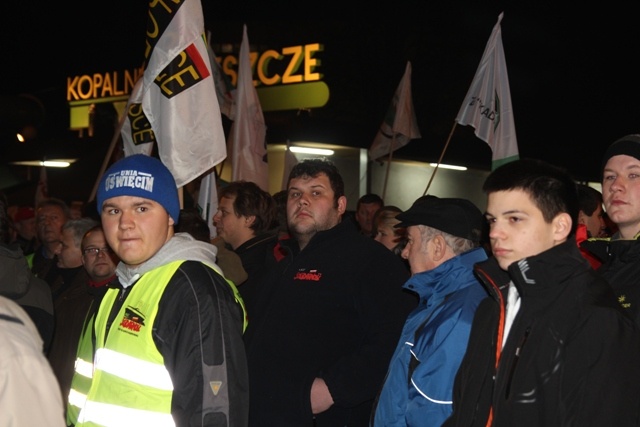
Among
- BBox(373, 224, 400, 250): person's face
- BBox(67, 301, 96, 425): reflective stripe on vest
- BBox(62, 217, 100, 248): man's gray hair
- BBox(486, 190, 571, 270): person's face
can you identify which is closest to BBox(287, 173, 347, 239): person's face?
BBox(67, 301, 96, 425): reflective stripe on vest

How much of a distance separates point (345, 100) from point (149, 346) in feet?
64.2

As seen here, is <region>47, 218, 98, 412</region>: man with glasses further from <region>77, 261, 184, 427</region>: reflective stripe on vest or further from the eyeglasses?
<region>77, 261, 184, 427</region>: reflective stripe on vest

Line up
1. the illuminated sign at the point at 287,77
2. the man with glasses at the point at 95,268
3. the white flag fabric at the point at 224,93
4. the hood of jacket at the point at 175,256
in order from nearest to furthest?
the hood of jacket at the point at 175,256
the man with glasses at the point at 95,268
the white flag fabric at the point at 224,93
the illuminated sign at the point at 287,77

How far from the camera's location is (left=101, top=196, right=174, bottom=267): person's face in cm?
361

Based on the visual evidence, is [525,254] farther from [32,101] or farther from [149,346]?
[32,101]

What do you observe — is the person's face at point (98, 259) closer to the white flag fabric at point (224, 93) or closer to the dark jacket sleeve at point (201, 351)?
the dark jacket sleeve at point (201, 351)

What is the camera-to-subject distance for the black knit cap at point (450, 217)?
4.17 m

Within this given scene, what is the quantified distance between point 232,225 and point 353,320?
209 cm

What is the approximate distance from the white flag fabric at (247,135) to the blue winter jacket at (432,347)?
5058 millimetres

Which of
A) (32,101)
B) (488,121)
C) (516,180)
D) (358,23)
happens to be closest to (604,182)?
(516,180)

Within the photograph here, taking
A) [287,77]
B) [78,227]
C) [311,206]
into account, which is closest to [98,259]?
[78,227]

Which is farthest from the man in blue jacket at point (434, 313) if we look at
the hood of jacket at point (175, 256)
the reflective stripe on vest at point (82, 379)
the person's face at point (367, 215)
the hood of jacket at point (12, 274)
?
the person's face at point (367, 215)

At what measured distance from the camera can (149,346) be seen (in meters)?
3.28

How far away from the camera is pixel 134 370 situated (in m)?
3.28
